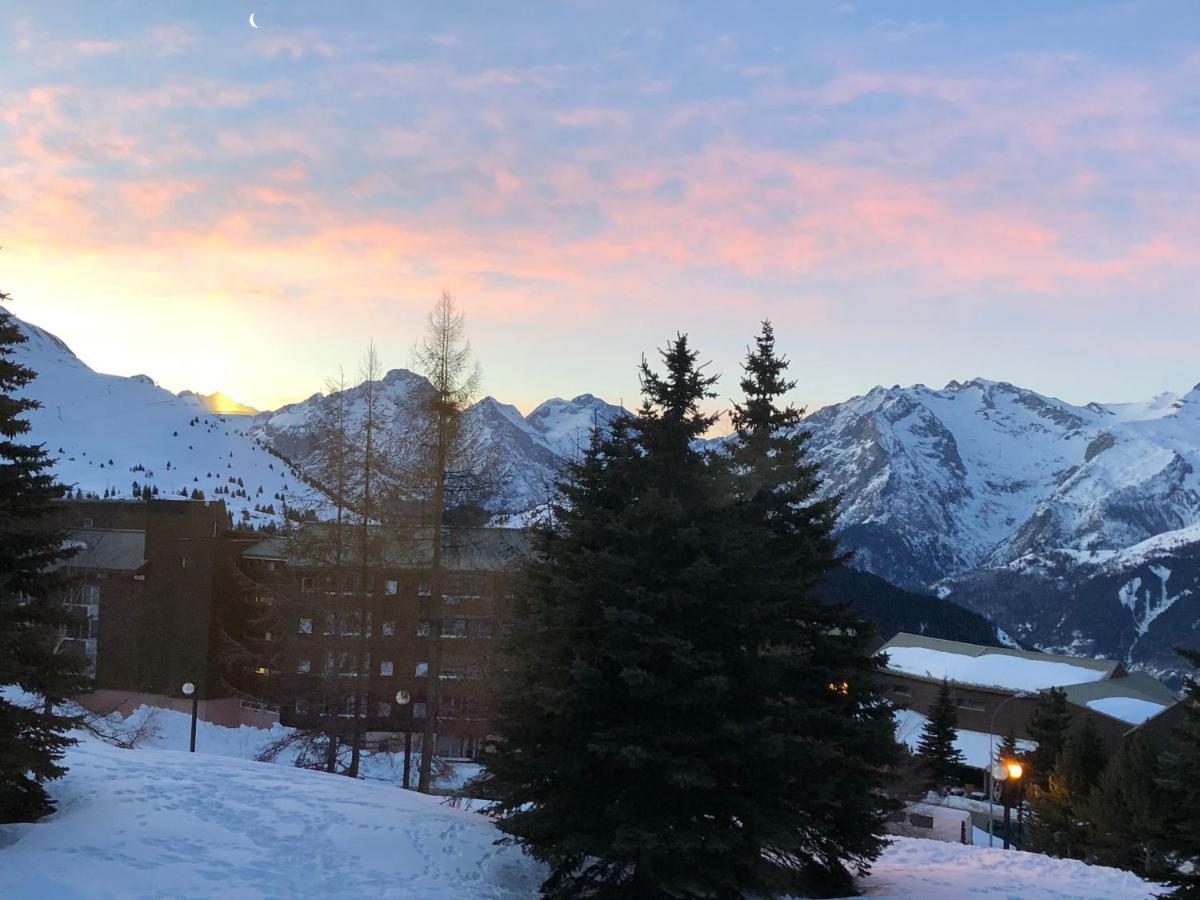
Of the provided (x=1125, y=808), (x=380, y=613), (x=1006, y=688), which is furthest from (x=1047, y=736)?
(x=380, y=613)

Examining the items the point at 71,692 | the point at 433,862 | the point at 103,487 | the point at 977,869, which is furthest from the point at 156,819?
the point at 103,487

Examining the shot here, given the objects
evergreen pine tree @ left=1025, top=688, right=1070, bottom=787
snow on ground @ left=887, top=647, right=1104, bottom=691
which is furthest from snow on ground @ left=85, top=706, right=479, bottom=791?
snow on ground @ left=887, top=647, right=1104, bottom=691

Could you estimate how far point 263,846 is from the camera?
14.9 metres

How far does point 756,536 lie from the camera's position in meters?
15.4

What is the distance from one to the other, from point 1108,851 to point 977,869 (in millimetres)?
19251

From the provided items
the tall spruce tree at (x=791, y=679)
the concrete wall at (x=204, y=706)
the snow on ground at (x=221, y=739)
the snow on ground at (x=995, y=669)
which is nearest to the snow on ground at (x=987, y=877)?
the tall spruce tree at (x=791, y=679)

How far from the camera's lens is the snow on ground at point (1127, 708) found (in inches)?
3253

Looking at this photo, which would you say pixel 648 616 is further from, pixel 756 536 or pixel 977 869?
pixel 977 869

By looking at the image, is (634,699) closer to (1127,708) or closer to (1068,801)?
(1068,801)

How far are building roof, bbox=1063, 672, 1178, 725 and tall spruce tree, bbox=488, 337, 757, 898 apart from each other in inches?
3010

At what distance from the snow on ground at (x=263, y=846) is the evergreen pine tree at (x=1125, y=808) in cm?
1603

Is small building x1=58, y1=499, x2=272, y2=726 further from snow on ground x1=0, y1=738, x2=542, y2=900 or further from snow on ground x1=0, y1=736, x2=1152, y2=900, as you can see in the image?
snow on ground x1=0, y1=738, x2=542, y2=900

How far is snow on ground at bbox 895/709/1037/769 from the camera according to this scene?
78.9 metres

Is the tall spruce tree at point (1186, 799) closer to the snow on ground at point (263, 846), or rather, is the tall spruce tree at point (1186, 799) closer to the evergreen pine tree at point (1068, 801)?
the snow on ground at point (263, 846)
